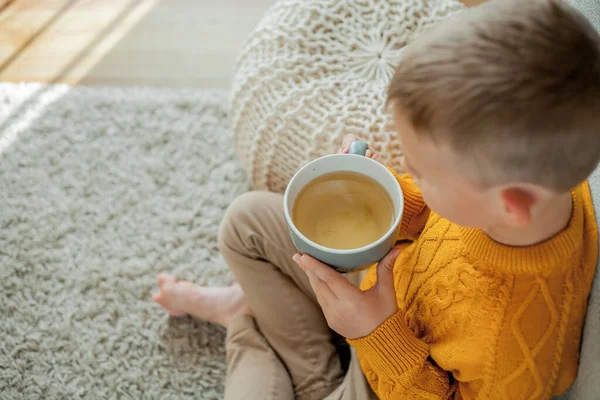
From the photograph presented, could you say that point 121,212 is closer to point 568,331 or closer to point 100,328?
point 100,328

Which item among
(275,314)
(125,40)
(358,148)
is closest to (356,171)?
(358,148)

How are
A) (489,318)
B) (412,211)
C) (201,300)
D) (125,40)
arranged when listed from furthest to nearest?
(125,40)
(201,300)
(412,211)
(489,318)

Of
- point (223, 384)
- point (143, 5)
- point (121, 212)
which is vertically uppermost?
point (143, 5)

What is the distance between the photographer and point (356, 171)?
0.68m

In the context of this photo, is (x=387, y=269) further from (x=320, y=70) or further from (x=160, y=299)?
(x=160, y=299)

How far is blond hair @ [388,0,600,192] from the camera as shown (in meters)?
0.45

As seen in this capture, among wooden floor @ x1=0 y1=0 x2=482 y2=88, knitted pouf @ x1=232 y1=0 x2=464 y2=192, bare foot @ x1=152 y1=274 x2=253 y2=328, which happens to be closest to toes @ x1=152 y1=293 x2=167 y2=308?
bare foot @ x1=152 y1=274 x2=253 y2=328

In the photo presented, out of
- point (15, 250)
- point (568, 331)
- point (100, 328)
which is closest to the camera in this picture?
point (568, 331)

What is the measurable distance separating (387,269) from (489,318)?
0.42 ft

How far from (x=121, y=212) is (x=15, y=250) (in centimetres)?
26

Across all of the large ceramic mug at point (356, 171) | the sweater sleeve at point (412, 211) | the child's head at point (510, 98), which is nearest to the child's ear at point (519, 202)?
the child's head at point (510, 98)

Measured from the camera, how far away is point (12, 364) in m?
1.13

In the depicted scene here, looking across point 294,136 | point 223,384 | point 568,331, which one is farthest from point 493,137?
point 223,384

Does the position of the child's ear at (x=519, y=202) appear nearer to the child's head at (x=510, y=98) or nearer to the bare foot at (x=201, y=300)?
the child's head at (x=510, y=98)
